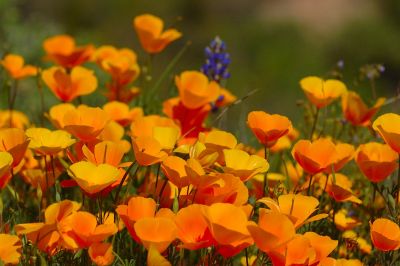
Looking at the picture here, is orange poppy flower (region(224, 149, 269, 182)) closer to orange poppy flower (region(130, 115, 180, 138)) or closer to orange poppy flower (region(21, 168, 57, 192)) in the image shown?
orange poppy flower (region(130, 115, 180, 138))

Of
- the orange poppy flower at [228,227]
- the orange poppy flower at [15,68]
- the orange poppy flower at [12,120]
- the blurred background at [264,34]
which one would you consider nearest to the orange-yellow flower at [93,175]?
the orange poppy flower at [228,227]

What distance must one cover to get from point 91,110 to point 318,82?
26.9 inches

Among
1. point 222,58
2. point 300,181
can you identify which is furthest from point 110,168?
point 222,58

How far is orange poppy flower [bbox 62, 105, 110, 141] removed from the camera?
1.79 m

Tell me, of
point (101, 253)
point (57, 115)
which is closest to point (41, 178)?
point (57, 115)

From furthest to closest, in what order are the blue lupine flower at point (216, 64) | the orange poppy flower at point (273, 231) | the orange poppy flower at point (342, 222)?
the blue lupine flower at point (216, 64) < the orange poppy flower at point (342, 222) < the orange poppy flower at point (273, 231)

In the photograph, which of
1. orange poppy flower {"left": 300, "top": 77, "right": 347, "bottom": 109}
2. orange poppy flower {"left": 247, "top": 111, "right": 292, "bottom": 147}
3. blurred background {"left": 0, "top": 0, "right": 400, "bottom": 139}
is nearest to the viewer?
orange poppy flower {"left": 247, "top": 111, "right": 292, "bottom": 147}

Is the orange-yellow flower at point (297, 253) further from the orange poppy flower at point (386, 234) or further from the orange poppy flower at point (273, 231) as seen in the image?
the orange poppy flower at point (386, 234)

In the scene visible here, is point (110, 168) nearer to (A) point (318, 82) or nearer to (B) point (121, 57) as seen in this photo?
(A) point (318, 82)

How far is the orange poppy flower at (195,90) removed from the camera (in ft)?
7.50

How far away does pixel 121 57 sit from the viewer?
2619mm

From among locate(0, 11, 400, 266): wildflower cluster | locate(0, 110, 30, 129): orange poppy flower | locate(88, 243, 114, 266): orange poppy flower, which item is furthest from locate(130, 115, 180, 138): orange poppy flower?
locate(0, 110, 30, 129): orange poppy flower

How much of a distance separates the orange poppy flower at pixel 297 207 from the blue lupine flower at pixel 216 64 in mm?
1197

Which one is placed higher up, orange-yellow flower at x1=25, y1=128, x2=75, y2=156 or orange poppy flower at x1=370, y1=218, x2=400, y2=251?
orange-yellow flower at x1=25, y1=128, x2=75, y2=156
